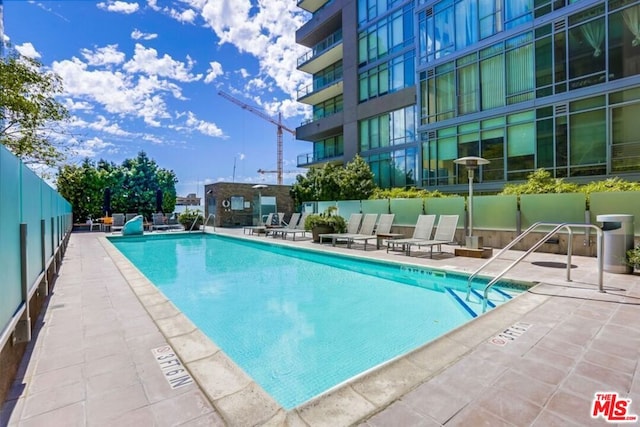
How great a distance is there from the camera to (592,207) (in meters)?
7.88

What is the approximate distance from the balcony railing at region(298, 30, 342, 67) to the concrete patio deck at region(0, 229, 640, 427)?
78.4 feet

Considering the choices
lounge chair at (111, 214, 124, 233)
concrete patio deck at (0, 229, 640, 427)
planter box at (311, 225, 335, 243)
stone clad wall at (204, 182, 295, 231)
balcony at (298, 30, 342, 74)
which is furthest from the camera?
balcony at (298, 30, 342, 74)

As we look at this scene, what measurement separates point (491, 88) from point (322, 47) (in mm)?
15816

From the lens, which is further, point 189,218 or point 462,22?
point 189,218

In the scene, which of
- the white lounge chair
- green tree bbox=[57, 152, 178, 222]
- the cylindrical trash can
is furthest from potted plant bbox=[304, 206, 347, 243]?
green tree bbox=[57, 152, 178, 222]

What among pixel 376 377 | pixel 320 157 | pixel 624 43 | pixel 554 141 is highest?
pixel 624 43

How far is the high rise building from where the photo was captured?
36.6 ft

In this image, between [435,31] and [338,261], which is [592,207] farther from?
[435,31]

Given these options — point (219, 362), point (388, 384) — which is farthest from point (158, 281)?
point (388, 384)

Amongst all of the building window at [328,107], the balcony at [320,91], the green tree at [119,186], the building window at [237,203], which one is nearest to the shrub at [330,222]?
the building window at [237,203]

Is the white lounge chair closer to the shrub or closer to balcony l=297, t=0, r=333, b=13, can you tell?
the shrub

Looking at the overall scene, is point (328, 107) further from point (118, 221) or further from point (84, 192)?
point (84, 192)

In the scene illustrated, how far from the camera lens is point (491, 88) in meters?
14.2

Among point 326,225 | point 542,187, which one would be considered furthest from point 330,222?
point 542,187
